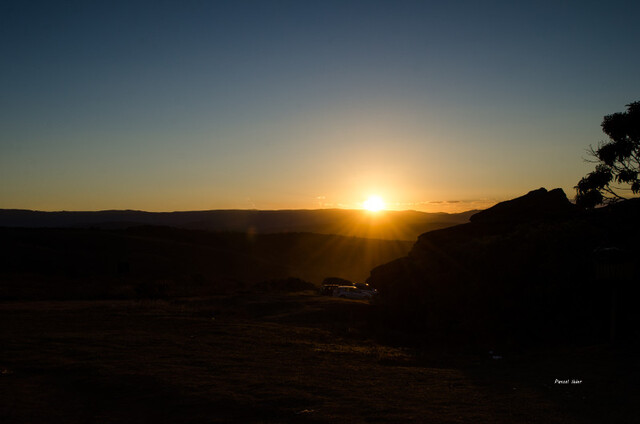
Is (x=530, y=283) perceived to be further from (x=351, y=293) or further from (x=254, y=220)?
(x=254, y=220)

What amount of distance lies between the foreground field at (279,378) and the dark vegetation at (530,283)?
1894 mm

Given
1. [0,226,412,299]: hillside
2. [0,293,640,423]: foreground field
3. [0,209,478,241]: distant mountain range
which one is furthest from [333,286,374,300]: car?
[0,209,478,241]: distant mountain range

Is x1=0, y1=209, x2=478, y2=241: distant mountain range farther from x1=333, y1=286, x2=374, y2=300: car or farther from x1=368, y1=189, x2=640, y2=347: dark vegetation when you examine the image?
x1=368, y1=189, x2=640, y2=347: dark vegetation

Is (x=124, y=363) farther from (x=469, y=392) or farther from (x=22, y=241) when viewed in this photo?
(x=22, y=241)

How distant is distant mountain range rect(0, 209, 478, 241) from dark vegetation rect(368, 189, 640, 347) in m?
106

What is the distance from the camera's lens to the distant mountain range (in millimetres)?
140000

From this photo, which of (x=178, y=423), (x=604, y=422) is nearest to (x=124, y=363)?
(x=178, y=423)

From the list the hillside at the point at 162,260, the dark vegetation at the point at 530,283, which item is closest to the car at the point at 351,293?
the hillside at the point at 162,260

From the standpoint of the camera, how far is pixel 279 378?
10703mm

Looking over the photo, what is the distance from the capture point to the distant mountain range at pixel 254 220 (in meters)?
140

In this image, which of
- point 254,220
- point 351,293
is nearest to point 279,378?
point 351,293

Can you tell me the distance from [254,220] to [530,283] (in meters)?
150

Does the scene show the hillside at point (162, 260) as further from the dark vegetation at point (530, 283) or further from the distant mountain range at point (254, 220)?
the distant mountain range at point (254, 220)

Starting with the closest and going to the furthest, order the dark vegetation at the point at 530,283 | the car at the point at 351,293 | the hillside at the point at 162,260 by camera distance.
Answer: the dark vegetation at the point at 530,283 → the hillside at the point at 162,260 → the car at the point at 351,293
